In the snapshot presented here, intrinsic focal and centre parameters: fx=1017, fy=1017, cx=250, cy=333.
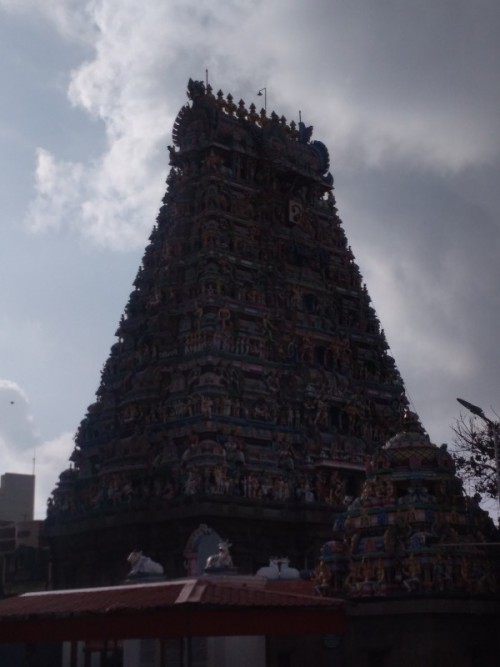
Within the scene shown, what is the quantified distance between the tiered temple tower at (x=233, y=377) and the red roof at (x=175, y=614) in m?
18.1

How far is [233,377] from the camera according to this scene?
58.6 m

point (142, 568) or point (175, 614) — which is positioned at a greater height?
point (142, 568)

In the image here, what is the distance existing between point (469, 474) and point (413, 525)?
24442 millimetres

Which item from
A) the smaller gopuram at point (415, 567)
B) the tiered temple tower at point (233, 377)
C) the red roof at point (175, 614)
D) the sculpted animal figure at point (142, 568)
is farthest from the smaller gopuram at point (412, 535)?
the tiered temple tower at point (233, 377)

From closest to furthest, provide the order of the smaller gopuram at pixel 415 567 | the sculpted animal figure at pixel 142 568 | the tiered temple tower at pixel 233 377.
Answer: the smaller gopuram at pixel 415 567 → the sculpted animal figure at pixel 142 568 → the tiered temple tower at pixel 233 377

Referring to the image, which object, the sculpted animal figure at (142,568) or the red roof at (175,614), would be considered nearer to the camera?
the red roof at (175,614)

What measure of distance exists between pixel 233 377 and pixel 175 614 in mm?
29237

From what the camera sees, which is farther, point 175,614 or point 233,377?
point 233,377

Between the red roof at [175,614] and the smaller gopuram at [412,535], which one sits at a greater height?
the smaller gopuram at [412,535]

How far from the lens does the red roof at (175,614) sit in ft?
97.9

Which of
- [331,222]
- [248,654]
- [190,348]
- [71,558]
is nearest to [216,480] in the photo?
[190,348]

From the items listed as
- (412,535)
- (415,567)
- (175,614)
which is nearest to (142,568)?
(175,614)

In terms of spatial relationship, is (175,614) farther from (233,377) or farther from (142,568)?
(233,377)

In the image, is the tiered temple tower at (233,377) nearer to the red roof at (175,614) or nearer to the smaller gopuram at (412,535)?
the smaller gopuram at (412,535)
